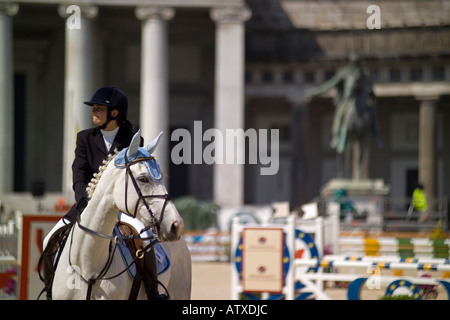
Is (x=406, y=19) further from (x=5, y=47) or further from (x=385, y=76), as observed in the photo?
(x=5, y=47)

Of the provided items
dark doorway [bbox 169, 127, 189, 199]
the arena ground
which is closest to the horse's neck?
the arena ground

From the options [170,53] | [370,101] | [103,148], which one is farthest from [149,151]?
[170,53]

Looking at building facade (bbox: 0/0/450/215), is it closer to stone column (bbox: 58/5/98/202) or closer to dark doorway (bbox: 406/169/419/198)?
dark doorway (bbox: 406/169/419/198)

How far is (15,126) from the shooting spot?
44.0m

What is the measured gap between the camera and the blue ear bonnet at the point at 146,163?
6.89 m

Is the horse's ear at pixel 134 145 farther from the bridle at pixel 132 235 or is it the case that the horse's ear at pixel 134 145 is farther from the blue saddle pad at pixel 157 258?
the blue saddle pad at pixel 157 258

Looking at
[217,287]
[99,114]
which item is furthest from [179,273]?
[217,287]

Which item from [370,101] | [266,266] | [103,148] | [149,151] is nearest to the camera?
[149,151]

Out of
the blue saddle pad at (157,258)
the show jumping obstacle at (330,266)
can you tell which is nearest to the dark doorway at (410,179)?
the show jumping obstacle at (330,266)

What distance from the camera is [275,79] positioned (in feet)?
145

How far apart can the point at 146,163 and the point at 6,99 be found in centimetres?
3189

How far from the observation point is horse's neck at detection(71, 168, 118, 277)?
7.16 metres

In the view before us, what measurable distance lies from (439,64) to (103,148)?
37.1 meters

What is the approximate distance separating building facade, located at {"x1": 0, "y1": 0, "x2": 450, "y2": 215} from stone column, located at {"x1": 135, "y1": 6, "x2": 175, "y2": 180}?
221 centimetres
